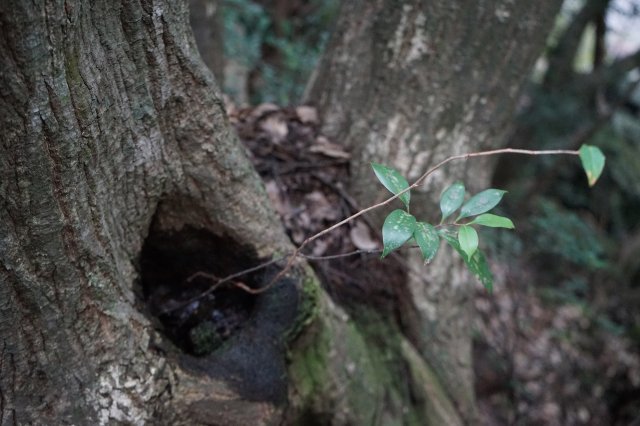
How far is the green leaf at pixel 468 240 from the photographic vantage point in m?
1.06

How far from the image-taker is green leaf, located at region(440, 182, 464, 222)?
1288mm

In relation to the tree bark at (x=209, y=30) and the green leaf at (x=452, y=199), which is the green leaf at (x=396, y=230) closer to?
the green leaf at (x=452, y=199)

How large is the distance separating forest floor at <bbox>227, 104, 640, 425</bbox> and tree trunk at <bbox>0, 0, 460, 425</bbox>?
29 centimetres

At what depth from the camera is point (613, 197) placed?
19.4 ft

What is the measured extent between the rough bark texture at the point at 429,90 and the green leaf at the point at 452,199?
2.31 ft

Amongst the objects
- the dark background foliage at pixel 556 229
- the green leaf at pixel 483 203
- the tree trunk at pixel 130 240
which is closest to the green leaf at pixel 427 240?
the green leaf at pixel 483 203

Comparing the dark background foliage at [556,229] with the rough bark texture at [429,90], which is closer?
the rough bark texture at [429,90]

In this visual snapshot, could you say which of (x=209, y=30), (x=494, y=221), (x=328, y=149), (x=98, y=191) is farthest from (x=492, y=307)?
(x=98, y=191)

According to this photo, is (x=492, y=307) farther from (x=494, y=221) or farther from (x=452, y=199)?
(x=494, y=221)

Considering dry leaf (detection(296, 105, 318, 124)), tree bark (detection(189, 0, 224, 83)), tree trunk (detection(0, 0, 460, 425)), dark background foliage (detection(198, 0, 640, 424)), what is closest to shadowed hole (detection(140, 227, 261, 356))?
tree trunk (detection(0, 0, 460, 425))

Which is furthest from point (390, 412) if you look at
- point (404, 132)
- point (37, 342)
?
point (37, 342)

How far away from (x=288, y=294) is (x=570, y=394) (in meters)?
3.23

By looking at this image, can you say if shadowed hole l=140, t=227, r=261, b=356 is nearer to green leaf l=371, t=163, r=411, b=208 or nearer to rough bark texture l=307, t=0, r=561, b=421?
green leaf l=371, t=163, r=411, b=208

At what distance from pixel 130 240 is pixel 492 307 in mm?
3390
